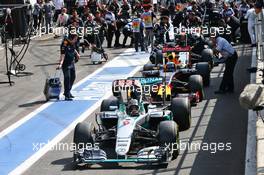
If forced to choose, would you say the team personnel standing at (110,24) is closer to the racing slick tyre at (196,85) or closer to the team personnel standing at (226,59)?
the team personnel standing at (226,59)

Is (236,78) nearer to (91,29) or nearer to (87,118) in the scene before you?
(87,118)

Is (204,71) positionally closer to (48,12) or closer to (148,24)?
(148,24)

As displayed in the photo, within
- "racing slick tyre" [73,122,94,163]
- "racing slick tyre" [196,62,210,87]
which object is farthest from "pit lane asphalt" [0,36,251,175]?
"racing slick tyre" [73,122,94,163]

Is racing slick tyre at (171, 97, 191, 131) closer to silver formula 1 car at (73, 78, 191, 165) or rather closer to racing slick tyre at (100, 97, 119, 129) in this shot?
silver formula 1 car at (73, 78, 191, 165)

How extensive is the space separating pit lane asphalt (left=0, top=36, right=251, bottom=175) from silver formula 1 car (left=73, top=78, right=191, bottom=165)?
201 millimetres

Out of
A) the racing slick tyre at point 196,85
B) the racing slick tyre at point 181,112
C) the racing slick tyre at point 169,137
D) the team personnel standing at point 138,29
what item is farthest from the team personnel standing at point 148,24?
the racing slick tyre at point 169,137

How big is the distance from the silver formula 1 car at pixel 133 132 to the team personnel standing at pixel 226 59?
164 inches

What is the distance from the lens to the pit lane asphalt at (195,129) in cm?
1094

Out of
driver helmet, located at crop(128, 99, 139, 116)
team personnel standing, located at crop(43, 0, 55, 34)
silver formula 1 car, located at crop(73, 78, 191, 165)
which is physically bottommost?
silver formula 1 car, located at crop(73, 78, 191, 165)

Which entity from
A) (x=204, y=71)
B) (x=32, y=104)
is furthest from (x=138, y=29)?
(x=32, y=104)

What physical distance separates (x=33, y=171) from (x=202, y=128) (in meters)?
4.02

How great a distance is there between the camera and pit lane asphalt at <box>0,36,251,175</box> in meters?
10.9

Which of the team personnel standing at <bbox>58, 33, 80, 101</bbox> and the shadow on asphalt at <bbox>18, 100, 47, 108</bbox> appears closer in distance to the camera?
the team personnel standing at <bbox>58, 33, 80, 101</bbox>

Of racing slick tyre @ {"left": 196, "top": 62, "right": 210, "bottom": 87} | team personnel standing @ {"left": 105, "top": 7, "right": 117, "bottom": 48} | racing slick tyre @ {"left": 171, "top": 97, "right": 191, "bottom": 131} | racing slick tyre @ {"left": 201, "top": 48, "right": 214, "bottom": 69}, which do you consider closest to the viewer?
racing slick tyre @ {"left": 171, "top": 97, "right": 191, "bottom": 131}
